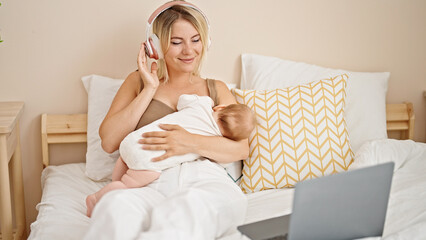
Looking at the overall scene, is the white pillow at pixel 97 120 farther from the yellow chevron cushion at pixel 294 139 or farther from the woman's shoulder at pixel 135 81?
the yellow chevron cushion at pixel 294 139

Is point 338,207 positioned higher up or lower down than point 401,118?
higher up

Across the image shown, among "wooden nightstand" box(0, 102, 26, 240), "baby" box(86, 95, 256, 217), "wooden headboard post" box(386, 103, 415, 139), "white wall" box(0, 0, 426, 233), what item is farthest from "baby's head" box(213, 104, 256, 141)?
"wooden headboard post" box(386, 103, 415, 139)

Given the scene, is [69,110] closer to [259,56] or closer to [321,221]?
[259,56]

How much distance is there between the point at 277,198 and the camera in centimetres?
184

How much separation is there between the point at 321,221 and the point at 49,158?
1.44 m

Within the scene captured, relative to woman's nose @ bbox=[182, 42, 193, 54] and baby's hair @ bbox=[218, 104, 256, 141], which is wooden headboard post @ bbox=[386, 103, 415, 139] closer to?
baby's hair @ bbox=[218, 104, 256, 141]

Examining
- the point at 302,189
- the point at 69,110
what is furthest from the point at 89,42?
the point at 302,189

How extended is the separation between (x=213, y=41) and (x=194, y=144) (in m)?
0.64

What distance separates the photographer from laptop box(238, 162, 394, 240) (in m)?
1.08

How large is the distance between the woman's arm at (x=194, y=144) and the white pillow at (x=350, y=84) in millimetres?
335

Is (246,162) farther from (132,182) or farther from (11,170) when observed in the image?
(11,170)

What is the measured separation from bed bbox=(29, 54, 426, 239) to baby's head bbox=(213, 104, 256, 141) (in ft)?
0.70

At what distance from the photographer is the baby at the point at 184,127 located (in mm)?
1661

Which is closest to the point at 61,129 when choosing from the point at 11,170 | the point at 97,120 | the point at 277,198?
the point at 97,120
